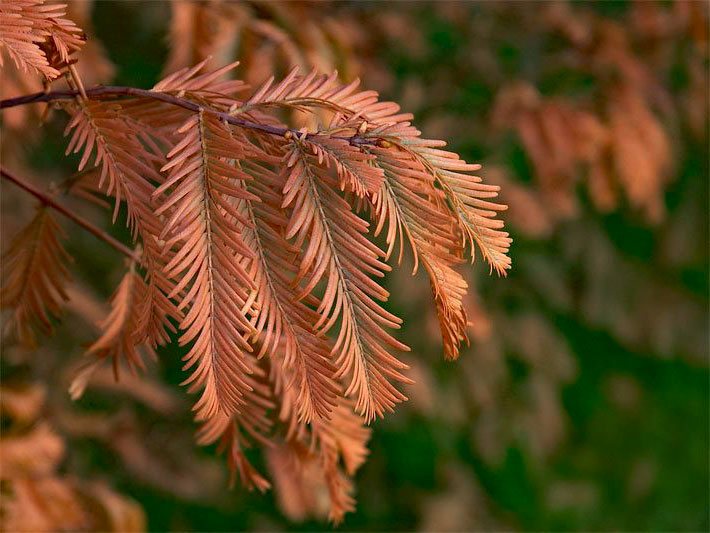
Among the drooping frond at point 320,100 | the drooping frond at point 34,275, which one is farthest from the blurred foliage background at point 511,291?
the drooping frond at point 320,100

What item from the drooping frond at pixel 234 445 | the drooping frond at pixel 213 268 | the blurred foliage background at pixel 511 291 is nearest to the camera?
the drooping frond at pixel 213 268

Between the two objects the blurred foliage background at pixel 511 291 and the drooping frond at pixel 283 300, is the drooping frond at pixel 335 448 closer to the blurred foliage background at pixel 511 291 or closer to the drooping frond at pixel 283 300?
the drooping frond at pixel 283 300

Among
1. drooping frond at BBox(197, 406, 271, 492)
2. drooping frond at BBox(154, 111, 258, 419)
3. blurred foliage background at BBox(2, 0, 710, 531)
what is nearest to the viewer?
drooping frond at BBox(154, 111, 258, 419)

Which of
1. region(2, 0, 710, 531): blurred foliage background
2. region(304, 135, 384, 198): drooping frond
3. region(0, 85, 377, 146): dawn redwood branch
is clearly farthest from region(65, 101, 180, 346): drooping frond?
region(2, 0, 710, 531): blurred foliage background

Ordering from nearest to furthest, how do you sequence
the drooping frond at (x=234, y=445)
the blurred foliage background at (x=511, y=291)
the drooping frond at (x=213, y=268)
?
the drooping frond at (x=213, y=268)
the drooping frond at (x=234, y=445)
the blurred foliage background at (x=511, y=291)

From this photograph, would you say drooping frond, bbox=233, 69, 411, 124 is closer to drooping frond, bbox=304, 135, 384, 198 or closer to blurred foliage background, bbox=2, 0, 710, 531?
drooping frond, bbox=304, 135, 384, 198

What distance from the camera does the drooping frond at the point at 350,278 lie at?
52 centimetres

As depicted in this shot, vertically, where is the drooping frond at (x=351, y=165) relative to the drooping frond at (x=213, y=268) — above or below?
above

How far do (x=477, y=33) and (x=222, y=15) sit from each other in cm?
102

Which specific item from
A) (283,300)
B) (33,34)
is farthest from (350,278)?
(33,34)

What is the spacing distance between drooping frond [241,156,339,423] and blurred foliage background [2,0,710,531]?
0.59m

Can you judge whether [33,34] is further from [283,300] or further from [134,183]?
[283,300]

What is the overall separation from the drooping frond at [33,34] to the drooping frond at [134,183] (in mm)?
44

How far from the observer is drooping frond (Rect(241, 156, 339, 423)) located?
21.0 inches
